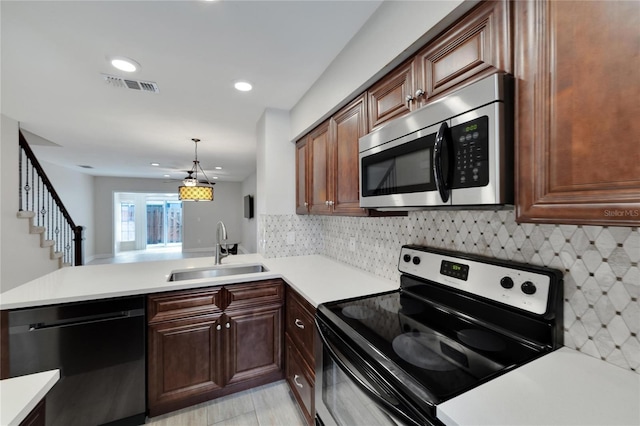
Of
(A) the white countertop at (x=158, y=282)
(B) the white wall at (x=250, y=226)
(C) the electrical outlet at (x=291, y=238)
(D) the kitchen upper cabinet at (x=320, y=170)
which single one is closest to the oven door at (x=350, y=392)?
(A) the white countertop at (x=158, y=282)

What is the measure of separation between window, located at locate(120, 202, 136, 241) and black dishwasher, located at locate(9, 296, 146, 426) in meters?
8.75

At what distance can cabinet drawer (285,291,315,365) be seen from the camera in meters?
1.57

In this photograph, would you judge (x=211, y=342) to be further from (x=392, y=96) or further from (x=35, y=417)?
(x=392, y=96)

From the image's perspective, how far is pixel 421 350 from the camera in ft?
3.17

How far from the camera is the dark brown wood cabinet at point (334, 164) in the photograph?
5.66ft

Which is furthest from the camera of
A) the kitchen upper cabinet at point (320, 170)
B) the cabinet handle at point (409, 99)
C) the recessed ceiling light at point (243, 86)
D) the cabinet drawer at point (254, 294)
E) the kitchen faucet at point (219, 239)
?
the kitchen faucet at point (219, 239)

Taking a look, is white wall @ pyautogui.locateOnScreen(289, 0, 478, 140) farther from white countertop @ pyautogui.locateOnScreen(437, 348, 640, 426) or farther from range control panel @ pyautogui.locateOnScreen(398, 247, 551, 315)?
white countertop @ pyautogui.locateOnScreen(437, 348, 640, 426)

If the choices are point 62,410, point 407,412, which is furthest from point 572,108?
point 62,410

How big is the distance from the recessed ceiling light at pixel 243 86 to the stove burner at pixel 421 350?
87.2 inches

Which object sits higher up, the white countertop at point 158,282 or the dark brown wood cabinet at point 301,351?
the white countertop at point 158,282

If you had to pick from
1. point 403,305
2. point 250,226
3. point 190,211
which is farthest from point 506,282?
point 190,211

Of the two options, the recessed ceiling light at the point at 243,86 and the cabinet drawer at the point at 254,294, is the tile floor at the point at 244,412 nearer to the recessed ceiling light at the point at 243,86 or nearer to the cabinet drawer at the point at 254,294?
the cabinet drawer at the point at 254,294

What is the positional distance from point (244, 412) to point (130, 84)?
2789 mm

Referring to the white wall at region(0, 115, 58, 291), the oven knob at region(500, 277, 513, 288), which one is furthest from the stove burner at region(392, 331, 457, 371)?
the white wall at region(0, 115, 58, 291)
